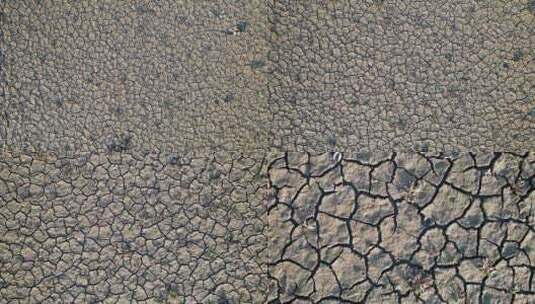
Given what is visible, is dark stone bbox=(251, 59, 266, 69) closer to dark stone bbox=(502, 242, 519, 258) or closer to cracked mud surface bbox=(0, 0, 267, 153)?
cracked mud surface bbox=(0, 0, 267, 153)

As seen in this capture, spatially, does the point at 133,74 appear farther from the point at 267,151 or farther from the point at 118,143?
the point at 267,151

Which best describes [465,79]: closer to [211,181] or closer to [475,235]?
[475,235]

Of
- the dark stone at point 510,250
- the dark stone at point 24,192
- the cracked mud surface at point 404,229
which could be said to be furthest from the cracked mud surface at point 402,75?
the dark stone at point 24,192

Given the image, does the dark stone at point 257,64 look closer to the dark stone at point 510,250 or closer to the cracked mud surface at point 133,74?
the cracked mud surface at point 133,74

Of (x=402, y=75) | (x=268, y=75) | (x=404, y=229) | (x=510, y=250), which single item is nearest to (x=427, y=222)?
(x=404, y=229)

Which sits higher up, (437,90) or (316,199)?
(437,90)

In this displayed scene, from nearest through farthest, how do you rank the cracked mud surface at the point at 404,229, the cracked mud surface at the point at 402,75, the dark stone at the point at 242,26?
the cracked mud surface at the point at 404,229 < the cracked mud surface at the point at 402,75 < the dark stone at the point at 242,26

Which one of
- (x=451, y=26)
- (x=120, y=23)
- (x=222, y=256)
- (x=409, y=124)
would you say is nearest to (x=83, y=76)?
(x=120, y=23)

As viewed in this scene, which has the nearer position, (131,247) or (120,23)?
(131,247)

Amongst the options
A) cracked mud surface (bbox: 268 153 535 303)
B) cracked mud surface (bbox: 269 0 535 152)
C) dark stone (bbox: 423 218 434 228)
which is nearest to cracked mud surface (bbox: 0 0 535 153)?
cracked mud surface (bbox: 269 0 535 152)
